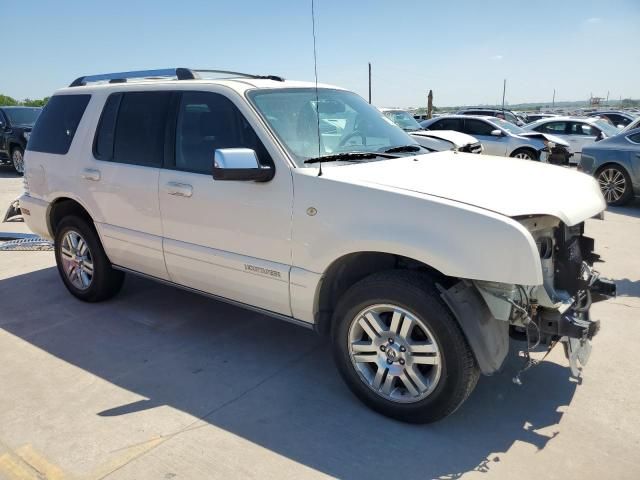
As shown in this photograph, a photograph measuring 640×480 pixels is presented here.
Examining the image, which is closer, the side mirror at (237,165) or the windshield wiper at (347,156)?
the side mirror at (237,165)

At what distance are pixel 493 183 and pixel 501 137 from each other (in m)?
10.6

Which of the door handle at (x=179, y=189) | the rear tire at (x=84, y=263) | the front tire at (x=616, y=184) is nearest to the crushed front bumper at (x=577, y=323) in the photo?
the door handle at (x=179, y=189)

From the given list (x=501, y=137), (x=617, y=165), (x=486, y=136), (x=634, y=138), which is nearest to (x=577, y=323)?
(x=617, y=165)

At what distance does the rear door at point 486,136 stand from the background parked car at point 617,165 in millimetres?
2836

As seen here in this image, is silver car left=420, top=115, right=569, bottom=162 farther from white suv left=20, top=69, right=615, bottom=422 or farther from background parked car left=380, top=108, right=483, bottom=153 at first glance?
white suv left=20, top=69, right=615, bottom=422

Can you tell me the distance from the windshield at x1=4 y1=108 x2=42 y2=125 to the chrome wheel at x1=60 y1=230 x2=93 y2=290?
450 inches

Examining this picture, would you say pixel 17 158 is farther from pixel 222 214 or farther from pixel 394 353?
pixel 394 353

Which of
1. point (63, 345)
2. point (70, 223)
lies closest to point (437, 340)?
point (63, 345)

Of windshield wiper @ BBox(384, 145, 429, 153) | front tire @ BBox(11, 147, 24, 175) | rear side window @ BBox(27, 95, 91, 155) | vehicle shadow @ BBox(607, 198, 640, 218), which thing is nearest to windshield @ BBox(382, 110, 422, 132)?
vehicle shadow @ BBox(607, 198, 640, 218)

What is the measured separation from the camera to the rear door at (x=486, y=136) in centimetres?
1278

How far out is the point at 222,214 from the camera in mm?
3621

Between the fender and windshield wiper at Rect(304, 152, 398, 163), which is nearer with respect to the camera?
the fender

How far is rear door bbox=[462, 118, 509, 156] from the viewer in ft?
41.9

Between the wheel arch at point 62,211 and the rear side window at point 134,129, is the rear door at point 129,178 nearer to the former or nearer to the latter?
the rear side window at point 134,129
